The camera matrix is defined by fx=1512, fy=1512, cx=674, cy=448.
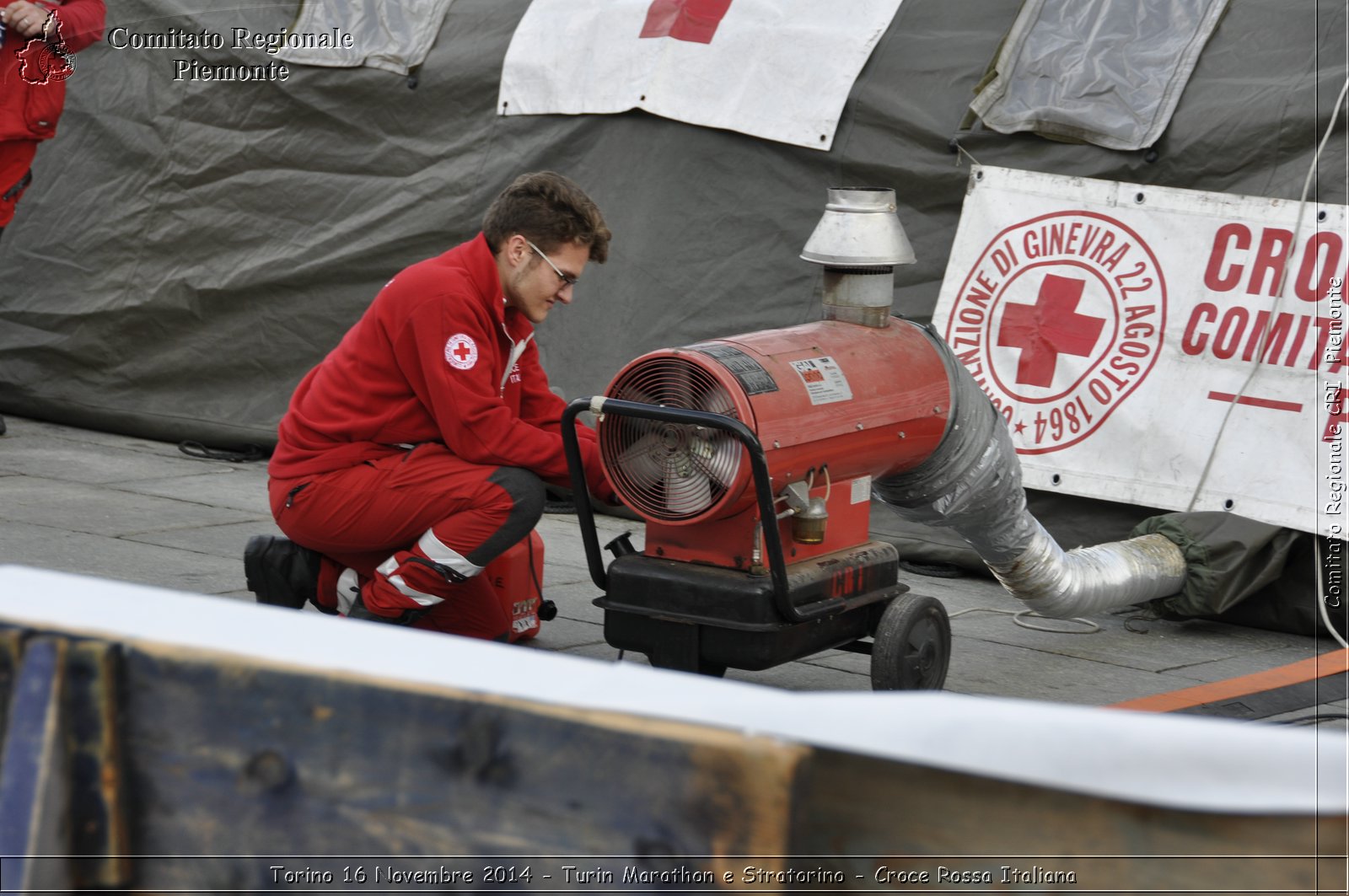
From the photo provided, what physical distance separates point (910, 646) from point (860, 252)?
A: 983mm

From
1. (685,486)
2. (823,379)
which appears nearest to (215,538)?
(685,486)

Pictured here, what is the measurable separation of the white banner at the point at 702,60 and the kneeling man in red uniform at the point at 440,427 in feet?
7.08

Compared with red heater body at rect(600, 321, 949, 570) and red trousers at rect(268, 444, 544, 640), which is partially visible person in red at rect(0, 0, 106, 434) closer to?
red trousers at rect(268, 444, 544, 640)

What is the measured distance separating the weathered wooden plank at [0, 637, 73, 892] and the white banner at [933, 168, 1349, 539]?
409 centimetres

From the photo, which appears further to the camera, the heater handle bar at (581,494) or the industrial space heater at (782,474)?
the heater handle bar at (581,494)

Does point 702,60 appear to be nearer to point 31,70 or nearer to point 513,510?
point 513,510

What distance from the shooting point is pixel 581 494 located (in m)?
3.62

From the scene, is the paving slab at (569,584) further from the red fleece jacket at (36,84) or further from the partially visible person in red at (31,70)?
the red fleece jacket at (36,84)

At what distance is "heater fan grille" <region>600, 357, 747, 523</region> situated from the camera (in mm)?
3408

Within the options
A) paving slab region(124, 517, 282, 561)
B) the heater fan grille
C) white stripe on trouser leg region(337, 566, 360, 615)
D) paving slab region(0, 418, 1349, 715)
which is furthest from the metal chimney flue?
paving slab region(124, 517, 282, 561)

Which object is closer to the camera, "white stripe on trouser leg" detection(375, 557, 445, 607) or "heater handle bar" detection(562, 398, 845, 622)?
"heater handle bar" detection(562, 398, 845, 622)

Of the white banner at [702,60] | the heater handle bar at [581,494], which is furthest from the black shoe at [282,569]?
the white banner at [702,60]

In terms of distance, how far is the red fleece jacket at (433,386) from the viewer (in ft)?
12.4

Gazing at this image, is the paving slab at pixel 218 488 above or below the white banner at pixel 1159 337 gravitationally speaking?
below
